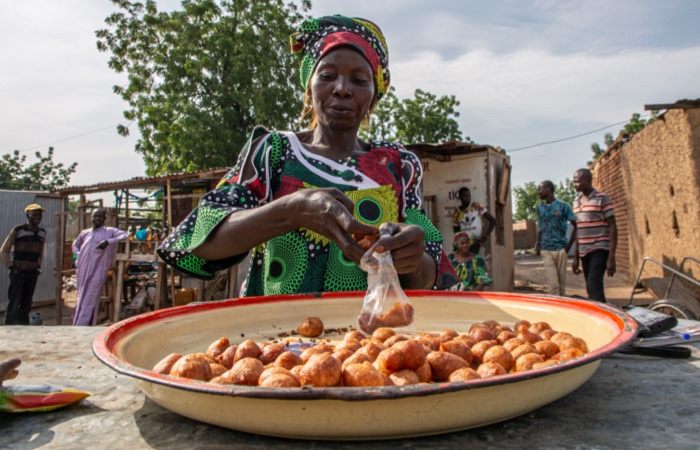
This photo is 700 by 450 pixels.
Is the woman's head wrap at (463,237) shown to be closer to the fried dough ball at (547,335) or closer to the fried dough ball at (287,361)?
the fried dough ball at (547,335)

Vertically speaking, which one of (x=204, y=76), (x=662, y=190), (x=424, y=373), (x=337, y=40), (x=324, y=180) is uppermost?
(x=204, y=76)

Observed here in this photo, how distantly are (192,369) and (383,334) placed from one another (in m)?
0.57

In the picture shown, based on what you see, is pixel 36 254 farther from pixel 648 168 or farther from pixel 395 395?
pixel 648 168

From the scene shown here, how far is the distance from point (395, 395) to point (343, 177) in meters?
1.34

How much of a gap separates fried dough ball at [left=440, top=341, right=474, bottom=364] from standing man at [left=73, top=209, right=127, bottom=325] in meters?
8.54

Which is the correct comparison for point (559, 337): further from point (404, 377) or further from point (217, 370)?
point (217, 370)

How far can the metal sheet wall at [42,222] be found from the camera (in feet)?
45.1

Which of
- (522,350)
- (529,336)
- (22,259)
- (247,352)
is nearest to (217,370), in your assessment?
(247,352)

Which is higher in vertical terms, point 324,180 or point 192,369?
point 324,180

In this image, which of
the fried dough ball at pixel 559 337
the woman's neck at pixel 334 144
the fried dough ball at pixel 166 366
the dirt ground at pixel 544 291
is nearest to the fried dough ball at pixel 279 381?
the fried dough ball at pixel 166 366

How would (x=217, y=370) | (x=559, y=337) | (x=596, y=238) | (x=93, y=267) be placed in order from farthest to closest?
(x=93, y=267), (x=596, y=238), (x=559, y=337), (x=217, y=370)

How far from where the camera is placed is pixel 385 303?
4.65ft

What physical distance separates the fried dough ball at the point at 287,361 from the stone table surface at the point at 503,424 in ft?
0.75

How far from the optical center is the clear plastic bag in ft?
4.52
